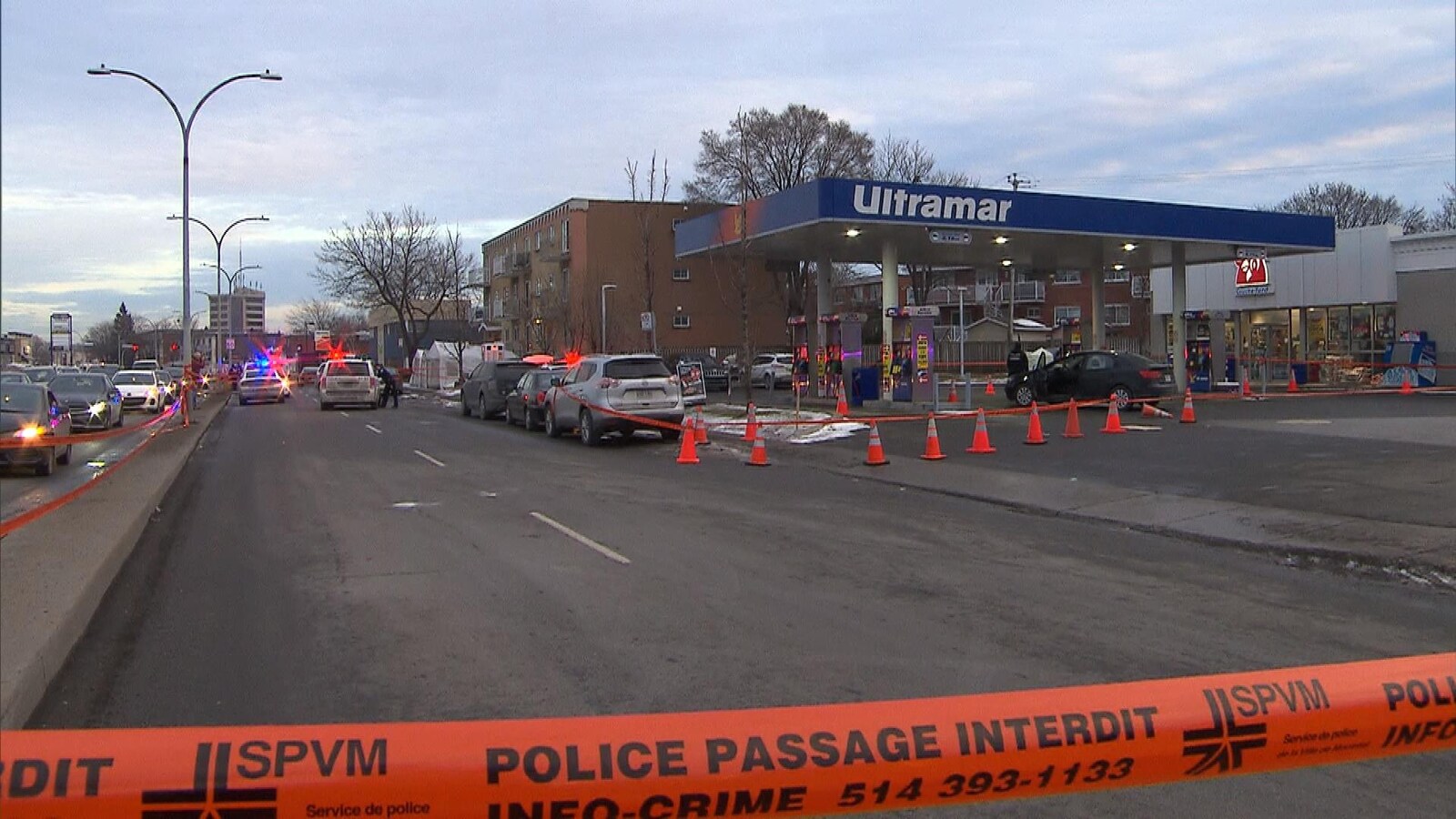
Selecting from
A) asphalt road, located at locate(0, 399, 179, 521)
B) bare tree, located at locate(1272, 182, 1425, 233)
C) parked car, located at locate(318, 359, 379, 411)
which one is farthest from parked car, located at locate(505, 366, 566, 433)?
bare tree, located at locate(1272, 182, 1425, 233)

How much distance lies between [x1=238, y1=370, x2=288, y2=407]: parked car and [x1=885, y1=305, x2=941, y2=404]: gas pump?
25.7 metres

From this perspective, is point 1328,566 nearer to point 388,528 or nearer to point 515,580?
point 515,580

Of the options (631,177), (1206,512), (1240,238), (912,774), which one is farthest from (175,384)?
(912,774)

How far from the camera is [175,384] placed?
44844 millimetres

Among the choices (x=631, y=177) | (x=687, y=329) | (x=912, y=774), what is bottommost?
(x=912, y=774)

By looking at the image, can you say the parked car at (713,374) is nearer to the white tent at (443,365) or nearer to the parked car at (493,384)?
the white tent at (443,365)

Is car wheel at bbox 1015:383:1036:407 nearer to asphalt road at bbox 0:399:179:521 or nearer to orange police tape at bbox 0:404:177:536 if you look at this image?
orange police tape at bbox 0:404:177:536

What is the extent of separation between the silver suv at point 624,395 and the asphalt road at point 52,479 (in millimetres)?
8241

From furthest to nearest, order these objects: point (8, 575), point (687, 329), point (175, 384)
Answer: point (687, 329) → point (175, 384) → point (8, 575)

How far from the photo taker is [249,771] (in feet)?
7.41

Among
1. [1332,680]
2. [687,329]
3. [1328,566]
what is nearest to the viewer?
[1332,680]

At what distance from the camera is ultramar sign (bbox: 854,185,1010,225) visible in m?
25.6

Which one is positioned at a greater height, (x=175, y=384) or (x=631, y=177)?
(x=631, y=177)

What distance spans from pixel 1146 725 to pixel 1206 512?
10.2m
